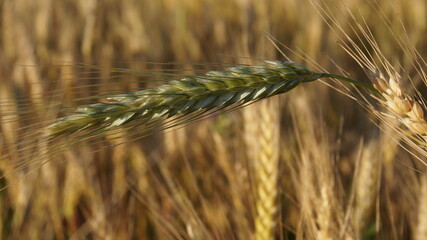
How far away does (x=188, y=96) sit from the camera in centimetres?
83

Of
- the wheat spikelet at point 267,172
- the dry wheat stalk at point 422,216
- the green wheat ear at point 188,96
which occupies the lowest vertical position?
the dry wheat stalk at point 422,216

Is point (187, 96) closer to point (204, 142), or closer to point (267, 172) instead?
point (267, 172)

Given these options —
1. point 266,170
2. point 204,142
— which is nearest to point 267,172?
point 266,170

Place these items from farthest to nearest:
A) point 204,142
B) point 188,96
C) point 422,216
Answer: point 204,142, point 422,216, point 188,96

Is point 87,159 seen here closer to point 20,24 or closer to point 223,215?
point 223,215

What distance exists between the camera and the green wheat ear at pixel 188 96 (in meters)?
0.78

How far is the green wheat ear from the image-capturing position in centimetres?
78

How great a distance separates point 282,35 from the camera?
3.63 m

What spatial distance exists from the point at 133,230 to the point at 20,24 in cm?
103

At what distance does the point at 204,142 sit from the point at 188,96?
1.28m

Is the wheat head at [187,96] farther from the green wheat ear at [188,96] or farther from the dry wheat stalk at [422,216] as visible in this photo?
the dry wheat stalk at [422,216]

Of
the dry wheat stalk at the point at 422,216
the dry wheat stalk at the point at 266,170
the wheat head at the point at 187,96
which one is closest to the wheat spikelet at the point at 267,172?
the dry wheat stalk at the point at 266,170

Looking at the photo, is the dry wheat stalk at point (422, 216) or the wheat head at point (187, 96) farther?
the dry wheat stalk at point (422, 216)

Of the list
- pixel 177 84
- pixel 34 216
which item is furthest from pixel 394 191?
pixel 177 84
